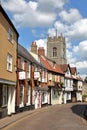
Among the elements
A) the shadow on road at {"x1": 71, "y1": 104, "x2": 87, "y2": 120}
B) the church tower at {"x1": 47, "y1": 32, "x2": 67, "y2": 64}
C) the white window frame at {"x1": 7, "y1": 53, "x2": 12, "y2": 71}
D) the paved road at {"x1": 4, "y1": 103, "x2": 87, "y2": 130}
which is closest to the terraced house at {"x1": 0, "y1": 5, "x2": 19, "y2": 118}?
the white window frame at {"x1": 7, "y1": 53, "x2": 12, "y2": 71}

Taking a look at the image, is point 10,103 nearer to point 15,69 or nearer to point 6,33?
point 15,69

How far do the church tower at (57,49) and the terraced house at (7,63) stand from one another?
8019 cm

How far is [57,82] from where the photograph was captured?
50500mm

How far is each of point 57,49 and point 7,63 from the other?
86.8m

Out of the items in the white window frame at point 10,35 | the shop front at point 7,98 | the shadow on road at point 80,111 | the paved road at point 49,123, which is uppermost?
the white window frame at point 10,35

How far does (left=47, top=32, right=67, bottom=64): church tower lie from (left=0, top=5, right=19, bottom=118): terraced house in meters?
80.2

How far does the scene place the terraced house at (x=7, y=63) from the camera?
2052cm

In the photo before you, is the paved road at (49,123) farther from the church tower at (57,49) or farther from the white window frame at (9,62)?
the church tower at (57,49)

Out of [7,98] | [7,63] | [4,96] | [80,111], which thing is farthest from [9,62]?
[80,111]

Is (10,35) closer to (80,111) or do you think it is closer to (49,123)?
(49,123)

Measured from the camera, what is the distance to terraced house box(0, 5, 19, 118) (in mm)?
20516

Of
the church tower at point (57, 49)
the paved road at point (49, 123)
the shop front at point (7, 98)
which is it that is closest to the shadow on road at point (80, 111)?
the paved road at point (49, 123)

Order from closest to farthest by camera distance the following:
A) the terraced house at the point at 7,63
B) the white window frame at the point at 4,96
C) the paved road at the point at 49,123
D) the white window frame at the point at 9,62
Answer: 1. the paved road at the point at 49,123
2. the terraced house at the point at 7,63
3. the white window frame at the point at 4,96
4. the white window frame at the point at 9,62

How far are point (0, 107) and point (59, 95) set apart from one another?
32.6 metres
